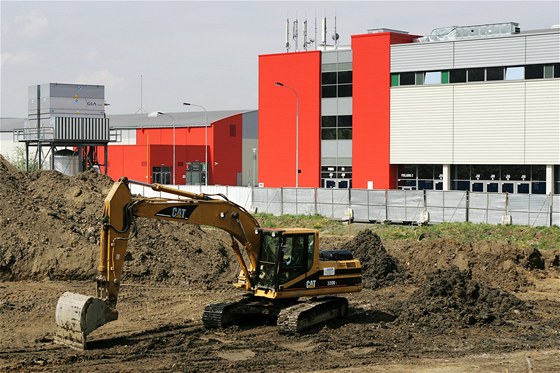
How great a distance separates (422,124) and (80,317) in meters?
44.6

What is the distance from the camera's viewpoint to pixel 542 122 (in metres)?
54.2

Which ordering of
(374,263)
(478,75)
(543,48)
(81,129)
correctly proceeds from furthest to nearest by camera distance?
(478,75) < (543,48) < (81,129) < (374,263)

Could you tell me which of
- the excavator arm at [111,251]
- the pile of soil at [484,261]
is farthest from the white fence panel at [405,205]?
the excavator arm at [111,251]

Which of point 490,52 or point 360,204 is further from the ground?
point 490,52

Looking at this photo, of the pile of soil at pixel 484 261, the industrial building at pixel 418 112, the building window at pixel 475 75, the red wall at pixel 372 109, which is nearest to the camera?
the pile of soil at pixel 484 261

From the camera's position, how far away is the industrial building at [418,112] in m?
54.6

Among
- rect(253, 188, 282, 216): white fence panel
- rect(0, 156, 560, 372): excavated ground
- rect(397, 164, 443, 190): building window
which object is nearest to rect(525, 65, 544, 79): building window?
rect(397, 164, 443, 190): building window

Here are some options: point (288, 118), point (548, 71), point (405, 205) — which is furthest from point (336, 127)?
point (405, 205)

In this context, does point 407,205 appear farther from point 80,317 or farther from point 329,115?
point 80,317

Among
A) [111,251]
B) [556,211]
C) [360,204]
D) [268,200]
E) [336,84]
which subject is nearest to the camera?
[111,251]

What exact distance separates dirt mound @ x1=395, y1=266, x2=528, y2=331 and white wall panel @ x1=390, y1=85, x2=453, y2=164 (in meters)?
36.7

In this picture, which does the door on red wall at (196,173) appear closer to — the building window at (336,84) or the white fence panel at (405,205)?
the building window at (336,84)

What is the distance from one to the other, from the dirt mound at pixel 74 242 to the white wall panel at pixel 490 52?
96.6 ft

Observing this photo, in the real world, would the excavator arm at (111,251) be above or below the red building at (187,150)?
below
